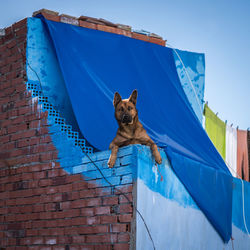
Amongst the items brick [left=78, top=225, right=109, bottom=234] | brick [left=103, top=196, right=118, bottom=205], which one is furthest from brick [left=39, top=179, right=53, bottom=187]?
brick [left=103, top=196, right=118, bottom=205]

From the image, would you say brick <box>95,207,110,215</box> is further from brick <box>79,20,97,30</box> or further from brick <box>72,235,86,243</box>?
brick <box>79,20,97,30</box>

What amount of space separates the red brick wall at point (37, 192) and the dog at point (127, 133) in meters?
0.47

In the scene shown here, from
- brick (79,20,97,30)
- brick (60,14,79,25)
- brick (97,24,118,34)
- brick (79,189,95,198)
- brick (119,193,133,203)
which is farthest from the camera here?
brick (97,24,118,34)

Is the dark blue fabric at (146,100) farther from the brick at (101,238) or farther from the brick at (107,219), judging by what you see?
the brick at (101,238)

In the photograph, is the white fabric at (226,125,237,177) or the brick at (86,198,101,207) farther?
the white fabric at (226,125,237,177)

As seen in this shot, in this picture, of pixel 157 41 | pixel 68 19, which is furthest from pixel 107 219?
pixel 157 41

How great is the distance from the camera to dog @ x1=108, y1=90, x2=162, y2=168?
491 cm

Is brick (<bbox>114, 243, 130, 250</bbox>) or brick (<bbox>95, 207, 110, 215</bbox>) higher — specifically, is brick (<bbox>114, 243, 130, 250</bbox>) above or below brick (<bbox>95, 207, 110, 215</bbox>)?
below

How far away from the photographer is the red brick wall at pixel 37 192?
4859 millimetres

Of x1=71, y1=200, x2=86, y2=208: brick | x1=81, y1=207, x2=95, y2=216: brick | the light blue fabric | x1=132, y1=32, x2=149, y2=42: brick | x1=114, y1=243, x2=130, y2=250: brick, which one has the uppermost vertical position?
x1=132, y1=32, x2=149, y2=42: brick

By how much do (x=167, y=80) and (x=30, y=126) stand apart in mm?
2288

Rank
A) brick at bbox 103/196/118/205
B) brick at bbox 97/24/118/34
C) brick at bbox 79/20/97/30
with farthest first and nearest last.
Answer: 1. brick at bbox 97/24/118/34
2. brick at bbox 79/20/97/30
3. brick at bbox 103/196/118/205

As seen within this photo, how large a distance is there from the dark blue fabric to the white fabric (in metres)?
1.98

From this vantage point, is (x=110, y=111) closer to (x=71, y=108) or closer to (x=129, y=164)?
(x=71, y=108)
